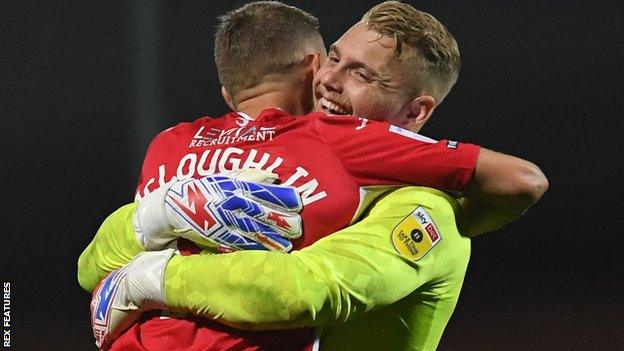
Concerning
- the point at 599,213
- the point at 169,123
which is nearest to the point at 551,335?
the point at 599,213

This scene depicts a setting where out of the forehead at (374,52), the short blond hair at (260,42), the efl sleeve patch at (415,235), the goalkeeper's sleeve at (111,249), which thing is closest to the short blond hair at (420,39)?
the forehead at (374,52)

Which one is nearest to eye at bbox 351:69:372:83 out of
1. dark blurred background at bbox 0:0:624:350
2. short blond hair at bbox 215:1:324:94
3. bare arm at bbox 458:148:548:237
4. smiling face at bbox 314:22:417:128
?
smiling face at bbox 314:22:417:128

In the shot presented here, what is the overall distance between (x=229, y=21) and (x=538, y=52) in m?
1.35

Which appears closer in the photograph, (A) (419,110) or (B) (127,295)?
(B) (127,295)

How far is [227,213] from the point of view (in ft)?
3.48

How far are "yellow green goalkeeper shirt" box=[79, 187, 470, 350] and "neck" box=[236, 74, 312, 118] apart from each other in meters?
0.21

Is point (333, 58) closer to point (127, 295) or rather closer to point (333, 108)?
point (333, 108)

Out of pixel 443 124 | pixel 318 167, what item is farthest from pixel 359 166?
pixel 443 124

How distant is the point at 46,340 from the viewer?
2367 millimetres

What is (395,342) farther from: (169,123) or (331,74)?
(169,123)

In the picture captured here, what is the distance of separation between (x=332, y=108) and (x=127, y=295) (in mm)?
344

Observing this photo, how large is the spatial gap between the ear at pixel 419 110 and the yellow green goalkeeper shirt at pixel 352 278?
18 centimetres

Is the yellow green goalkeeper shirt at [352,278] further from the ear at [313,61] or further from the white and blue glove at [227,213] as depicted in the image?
the ear at [313,61]

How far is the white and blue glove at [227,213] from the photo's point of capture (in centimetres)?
106
